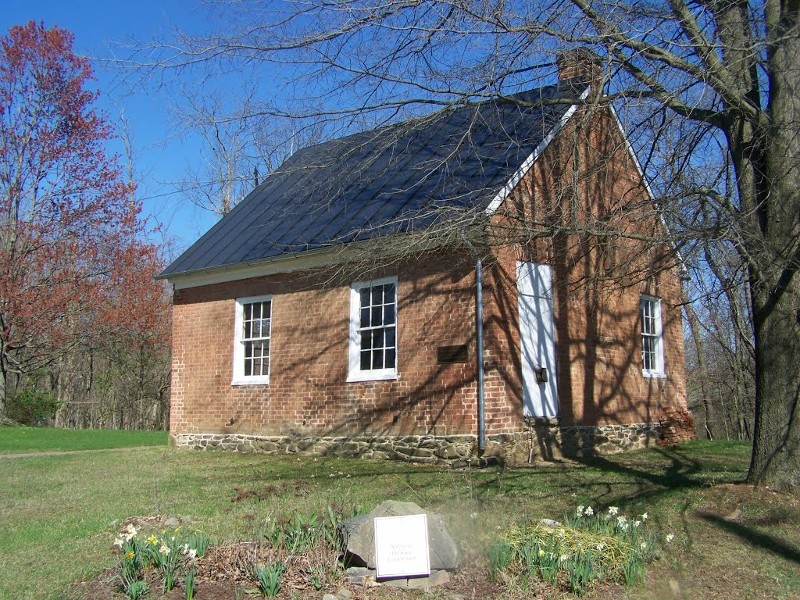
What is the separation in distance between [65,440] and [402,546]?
55.0ft

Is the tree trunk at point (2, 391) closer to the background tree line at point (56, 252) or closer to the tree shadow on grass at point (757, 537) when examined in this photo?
the background tree line at point (56, 252)

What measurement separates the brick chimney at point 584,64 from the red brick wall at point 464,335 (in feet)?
2.15

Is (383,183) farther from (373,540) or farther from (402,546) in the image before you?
(402,546)

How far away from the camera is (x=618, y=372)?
14758mm

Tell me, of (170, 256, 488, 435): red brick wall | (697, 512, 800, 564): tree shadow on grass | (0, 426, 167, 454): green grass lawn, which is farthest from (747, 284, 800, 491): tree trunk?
(0, 426, 167, 454): green grass lawn

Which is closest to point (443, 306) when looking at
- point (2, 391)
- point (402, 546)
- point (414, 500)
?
point (414, 500)

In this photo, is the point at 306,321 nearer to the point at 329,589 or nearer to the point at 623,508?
the point at 623,508

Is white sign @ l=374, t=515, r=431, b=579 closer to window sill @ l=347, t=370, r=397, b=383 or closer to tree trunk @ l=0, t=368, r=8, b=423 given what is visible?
window sill @ l=347, t=370, r=397, b=383

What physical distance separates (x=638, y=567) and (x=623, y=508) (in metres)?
2.91

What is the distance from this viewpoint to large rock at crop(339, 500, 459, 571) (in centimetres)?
562

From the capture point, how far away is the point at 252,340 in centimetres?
1563

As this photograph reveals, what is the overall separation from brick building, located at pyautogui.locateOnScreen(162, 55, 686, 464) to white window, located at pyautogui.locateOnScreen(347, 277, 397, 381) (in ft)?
0.13

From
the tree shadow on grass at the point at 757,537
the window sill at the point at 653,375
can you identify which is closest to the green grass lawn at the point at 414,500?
the tree shadow on grass at the point at 757,537

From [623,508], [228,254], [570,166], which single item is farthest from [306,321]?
[623,508]
